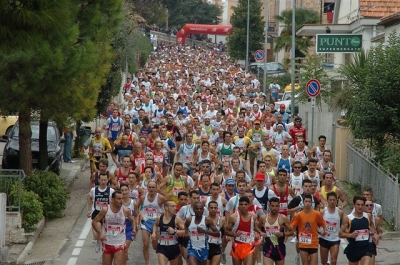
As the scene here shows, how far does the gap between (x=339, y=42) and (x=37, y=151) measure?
362 inches

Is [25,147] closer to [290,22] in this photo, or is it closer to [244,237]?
[244,237]

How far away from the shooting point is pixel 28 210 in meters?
18.6

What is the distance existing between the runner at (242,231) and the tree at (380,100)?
7.60 metres

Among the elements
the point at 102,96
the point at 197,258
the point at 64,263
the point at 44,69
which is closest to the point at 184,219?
the point at 197,258

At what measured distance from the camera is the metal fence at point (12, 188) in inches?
721

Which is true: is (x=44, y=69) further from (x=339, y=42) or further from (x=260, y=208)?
(x=339, y=42)

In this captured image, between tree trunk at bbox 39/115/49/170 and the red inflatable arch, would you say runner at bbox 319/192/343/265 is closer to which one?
tree trunk at bbox 39/115/49/170

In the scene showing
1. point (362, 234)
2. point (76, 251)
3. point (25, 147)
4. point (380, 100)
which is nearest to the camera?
point (362, 234)

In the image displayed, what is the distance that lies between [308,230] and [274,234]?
0.55 metres

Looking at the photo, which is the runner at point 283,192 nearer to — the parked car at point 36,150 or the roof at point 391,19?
the parked car at point 36,150

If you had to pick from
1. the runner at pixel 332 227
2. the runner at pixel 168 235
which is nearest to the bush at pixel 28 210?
the runner at pixel 168 235

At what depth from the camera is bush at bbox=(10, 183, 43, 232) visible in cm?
1850

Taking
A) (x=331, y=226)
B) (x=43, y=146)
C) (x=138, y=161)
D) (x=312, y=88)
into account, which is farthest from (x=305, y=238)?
(x=312, y=88)

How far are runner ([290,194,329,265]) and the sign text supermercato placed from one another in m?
13.3
